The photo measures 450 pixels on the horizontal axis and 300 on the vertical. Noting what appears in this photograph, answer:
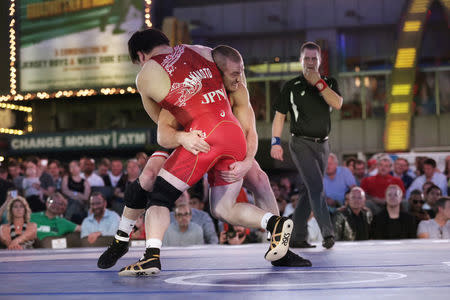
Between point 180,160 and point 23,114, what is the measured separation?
70.8 feet

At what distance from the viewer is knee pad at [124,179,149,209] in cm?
374

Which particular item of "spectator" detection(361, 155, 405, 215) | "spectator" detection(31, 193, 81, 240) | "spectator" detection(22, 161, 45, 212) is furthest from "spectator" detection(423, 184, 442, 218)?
"spectator" detection(22, 161, 45, 212)

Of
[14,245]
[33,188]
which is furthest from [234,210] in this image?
[33,188]

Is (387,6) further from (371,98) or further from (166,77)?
(166,77)

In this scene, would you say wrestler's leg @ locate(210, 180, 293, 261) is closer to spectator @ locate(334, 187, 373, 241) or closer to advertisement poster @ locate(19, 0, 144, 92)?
spectator @ locate(334, 187, 373, 241)

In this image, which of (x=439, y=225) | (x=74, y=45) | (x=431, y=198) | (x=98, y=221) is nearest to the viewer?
(x=439, y=225)

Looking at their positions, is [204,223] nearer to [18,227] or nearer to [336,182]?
[336,182]

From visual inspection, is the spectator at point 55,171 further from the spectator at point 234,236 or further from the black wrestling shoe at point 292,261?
the black wrestling shoe at point 292,261

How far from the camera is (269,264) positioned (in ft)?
12.5

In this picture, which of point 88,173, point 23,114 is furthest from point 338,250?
point 23,114

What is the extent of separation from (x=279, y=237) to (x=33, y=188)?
6.65 metres

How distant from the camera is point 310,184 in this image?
4.97m

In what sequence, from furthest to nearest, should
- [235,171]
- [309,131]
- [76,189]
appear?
[76,189] < [309,131] < [235,171]

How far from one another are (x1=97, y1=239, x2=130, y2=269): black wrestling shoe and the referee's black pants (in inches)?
65.6
